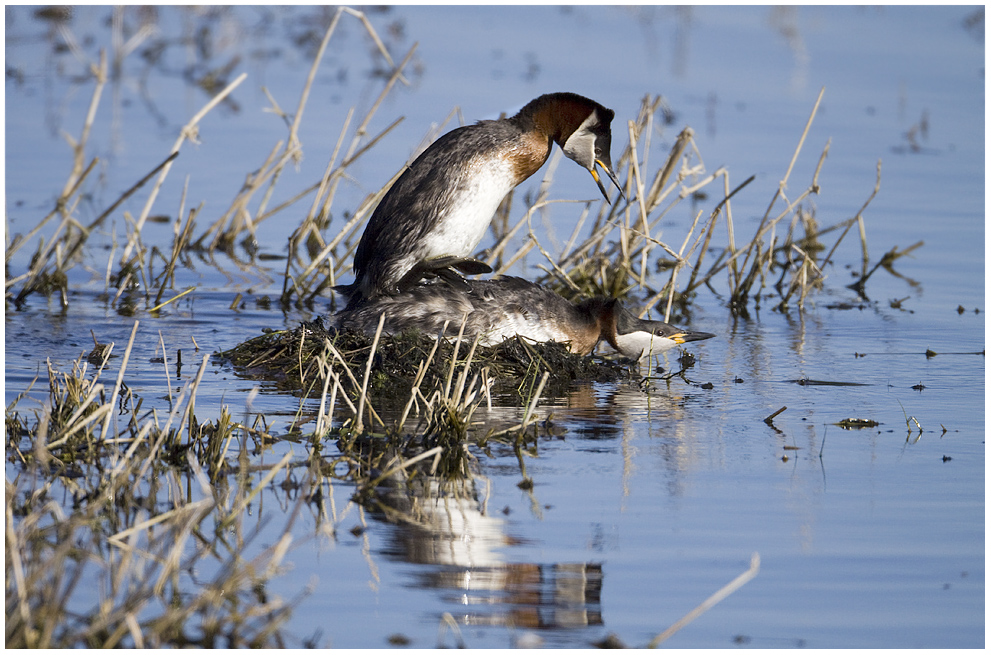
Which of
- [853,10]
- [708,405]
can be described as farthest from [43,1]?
[708,405]

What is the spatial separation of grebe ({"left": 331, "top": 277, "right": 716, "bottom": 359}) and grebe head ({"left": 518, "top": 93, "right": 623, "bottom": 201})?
823mm

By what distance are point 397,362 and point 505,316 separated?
68cm

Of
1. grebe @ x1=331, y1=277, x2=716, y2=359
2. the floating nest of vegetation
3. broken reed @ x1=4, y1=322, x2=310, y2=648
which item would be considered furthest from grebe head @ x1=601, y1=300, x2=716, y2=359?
broken reed @ x1=4, y1=322, x2=310, y2=648

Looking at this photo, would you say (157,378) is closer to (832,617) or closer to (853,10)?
(832,617)

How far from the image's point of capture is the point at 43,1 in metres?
17.3

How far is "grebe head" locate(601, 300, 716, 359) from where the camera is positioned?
278 inches

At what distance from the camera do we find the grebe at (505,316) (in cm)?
682

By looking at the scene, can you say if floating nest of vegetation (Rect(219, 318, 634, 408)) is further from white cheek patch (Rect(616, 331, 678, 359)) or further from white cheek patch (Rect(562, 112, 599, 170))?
white cheek patch (Rect(562, 112, 599, 170))

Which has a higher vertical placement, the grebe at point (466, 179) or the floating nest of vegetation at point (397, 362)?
the grebe at point (466, 179)

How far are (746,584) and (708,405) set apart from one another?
7.25ft

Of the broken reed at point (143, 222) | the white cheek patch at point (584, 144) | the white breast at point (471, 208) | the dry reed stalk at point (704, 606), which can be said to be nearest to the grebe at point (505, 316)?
the white breast at point (471, 208)

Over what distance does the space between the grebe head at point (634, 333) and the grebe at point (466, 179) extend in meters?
0.83

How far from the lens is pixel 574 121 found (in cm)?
654

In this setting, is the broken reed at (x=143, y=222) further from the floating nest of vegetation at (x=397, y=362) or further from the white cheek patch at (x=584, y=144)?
the floating nest of vegetation at (x=397, y=362)
